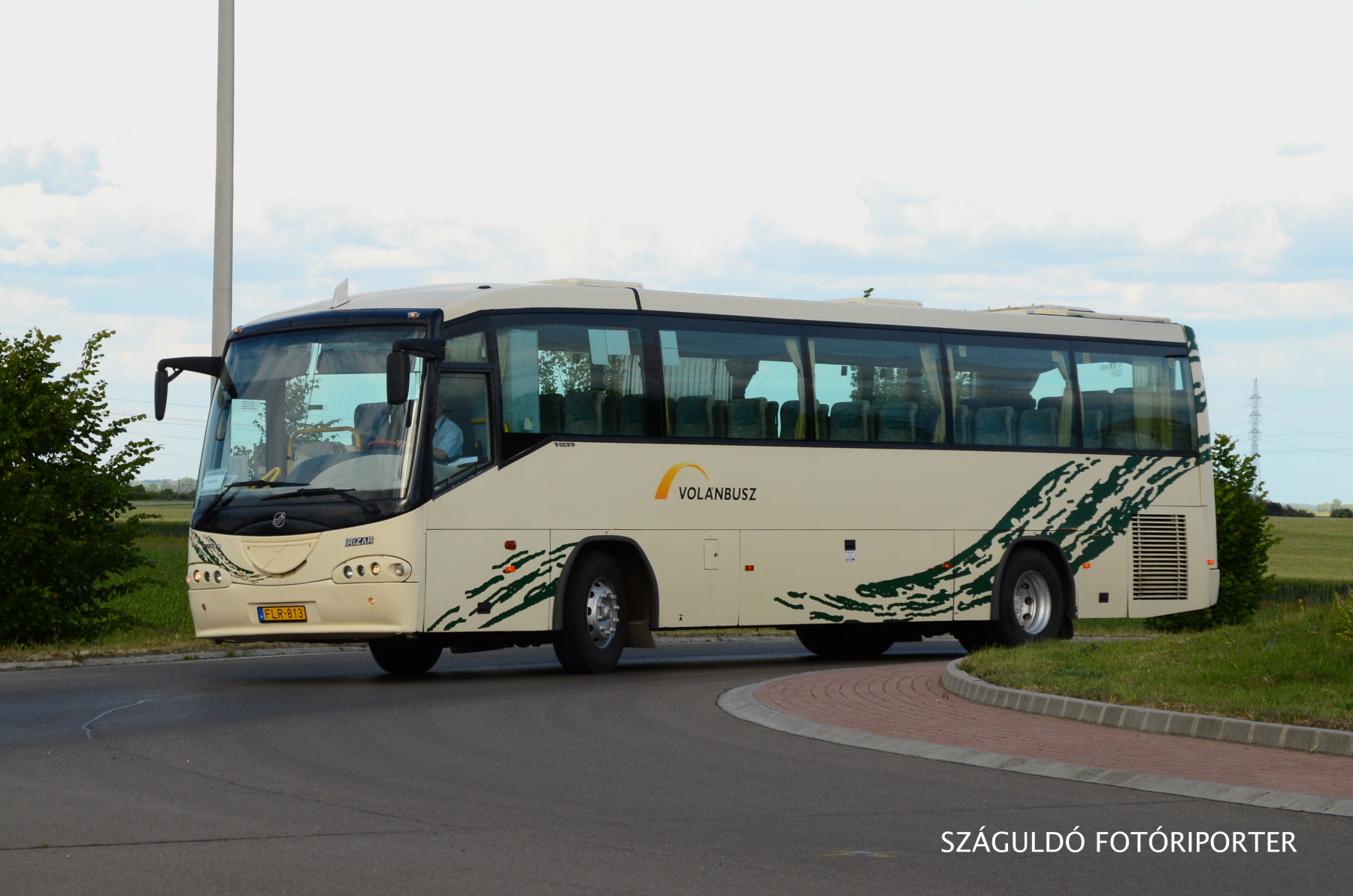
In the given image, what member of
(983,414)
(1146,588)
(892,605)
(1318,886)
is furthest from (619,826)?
(1146,588)

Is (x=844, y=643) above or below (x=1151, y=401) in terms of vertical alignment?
below

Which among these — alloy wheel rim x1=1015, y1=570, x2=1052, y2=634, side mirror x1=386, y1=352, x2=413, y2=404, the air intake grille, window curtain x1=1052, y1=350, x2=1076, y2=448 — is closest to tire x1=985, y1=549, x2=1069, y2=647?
alloy wheel rim x1=1015, y1=570, x2=1052, y2=634

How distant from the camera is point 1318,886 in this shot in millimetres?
7441

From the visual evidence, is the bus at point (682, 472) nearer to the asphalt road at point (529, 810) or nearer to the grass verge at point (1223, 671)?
the asphalt road at point (529, 810)

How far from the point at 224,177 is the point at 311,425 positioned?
7550 millimetres

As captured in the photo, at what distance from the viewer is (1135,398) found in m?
22.7

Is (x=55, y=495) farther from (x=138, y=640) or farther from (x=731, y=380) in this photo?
(x=731, y=380)

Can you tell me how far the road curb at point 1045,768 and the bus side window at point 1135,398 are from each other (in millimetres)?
9146

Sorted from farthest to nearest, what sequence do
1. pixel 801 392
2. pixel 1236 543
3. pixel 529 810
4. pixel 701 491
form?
1. pixel 1236 543
2. pixel 801 392
3. pixel 701 491
4. pixel 529 810

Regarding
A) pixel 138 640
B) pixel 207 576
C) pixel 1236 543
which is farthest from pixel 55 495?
pixel 1236 543

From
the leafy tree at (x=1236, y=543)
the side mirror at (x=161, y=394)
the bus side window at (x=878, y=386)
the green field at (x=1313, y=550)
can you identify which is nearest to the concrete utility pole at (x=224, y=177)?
the side mirror at (x=161, y=394)

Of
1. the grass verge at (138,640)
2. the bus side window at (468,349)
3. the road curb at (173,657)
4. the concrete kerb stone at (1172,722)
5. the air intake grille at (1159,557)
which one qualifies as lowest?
the concrete kerb stone at (1172,722)

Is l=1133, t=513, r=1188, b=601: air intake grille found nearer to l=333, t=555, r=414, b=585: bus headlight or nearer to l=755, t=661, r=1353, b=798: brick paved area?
l=755, t=661, r=1353, b=798: brick paved area

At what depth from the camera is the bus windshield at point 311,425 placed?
16.7 m
